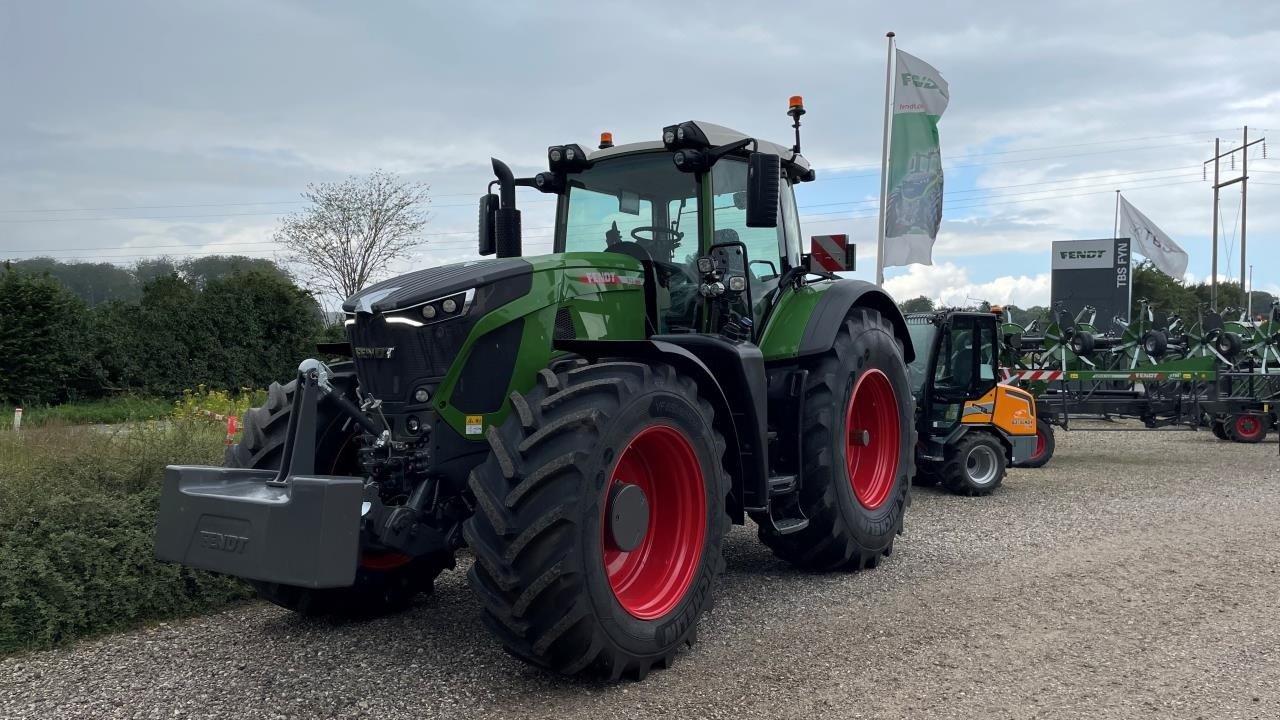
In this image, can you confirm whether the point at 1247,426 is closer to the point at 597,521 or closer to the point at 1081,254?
the point at 1081,254

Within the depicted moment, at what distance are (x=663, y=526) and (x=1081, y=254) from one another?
21.4 metres

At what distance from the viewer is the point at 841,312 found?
6.05 metres

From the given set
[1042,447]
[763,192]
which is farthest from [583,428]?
[1042,447]

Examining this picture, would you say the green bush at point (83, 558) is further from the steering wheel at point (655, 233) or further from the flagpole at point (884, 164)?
the flagpole at point (884, 164)

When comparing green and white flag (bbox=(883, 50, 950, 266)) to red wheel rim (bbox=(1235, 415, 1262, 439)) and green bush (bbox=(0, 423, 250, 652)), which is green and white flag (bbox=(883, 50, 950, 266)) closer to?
red wheel rim (bbox=(1235, 415, 1262, 439))

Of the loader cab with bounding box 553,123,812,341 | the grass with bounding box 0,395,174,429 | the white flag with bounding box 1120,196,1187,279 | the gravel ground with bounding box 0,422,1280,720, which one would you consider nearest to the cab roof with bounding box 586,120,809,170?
the loader cab with bounding box 553,123,812,341

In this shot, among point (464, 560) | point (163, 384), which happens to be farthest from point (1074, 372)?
point (163, 384)

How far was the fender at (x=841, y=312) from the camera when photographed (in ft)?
19.2

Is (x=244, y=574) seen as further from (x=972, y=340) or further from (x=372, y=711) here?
(x=972, y=340)

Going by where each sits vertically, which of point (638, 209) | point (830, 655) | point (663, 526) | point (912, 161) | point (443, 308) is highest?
point (912, 161)

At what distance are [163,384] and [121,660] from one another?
19.8 m

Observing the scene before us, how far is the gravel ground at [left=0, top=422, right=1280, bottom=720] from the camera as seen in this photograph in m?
3.96

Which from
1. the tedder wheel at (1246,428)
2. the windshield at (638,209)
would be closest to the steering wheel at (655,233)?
the windshield at (638,209)

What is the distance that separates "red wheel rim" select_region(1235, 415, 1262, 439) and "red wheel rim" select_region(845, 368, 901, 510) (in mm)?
11722
